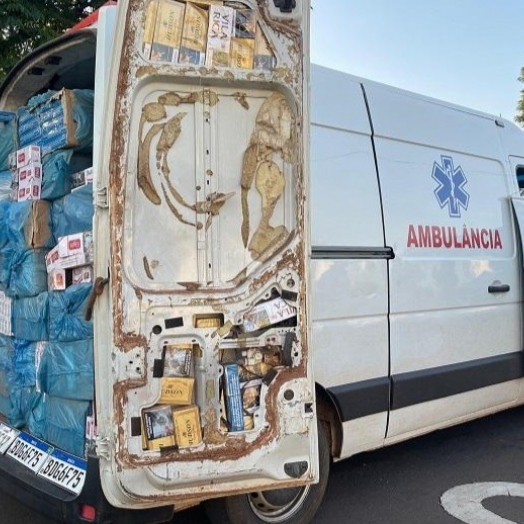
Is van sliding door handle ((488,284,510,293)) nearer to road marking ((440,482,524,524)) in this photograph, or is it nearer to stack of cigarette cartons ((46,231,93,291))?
road marking ((440,482,524,524))

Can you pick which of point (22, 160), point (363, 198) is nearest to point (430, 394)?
point (363, 198)

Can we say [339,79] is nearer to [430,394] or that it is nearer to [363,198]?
[363,198]

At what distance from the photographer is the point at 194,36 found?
8.82 feet

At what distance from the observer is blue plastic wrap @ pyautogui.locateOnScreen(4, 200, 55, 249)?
322 cm

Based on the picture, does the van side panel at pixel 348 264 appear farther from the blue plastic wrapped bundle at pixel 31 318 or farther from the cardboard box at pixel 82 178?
the blue plastic wrapped bundle at pixel 31 318

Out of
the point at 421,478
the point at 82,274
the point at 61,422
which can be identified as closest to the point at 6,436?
the point at 61,422

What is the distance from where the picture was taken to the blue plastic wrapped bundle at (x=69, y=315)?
296cm

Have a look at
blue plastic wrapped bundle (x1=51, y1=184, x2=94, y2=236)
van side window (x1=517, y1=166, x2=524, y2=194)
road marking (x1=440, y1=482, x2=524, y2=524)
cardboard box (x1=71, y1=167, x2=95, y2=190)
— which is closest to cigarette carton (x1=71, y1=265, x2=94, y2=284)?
blue plastic wrapped bundle (x1=51, y1=184, x2=94, y2=236)

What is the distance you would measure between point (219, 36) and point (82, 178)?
98 centimetres

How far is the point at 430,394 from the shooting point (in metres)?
4.00

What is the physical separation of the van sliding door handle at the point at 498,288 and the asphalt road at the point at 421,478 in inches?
50.4

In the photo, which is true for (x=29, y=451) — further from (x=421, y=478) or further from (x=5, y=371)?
(x=421, y=478)

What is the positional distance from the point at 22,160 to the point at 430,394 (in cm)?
282

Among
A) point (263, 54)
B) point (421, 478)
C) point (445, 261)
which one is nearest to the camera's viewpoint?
point (263, 54)
